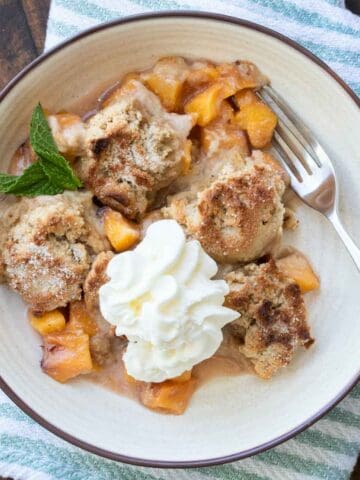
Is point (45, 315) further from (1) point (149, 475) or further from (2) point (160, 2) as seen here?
(2) point (160, 2)

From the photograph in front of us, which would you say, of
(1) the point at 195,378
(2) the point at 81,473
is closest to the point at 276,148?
(1) the point at 195,378

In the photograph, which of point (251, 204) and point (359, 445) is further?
Answer: point (359, 445)

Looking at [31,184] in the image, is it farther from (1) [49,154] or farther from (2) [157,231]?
(2) [157,231]

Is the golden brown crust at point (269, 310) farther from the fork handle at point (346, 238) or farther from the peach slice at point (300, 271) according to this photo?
the fork handle at point (346, 238)

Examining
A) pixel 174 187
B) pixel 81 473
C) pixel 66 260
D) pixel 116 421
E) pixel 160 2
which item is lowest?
pixel 81 473

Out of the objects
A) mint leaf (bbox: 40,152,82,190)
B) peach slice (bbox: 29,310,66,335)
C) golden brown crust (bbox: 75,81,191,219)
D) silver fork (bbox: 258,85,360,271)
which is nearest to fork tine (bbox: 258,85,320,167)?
silver fork (bbox: 258,85,360,271)

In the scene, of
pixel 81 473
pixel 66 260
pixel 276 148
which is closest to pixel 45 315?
pixel 66 260

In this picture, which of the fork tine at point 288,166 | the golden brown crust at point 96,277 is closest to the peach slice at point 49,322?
the golden brown crust at point 96,277

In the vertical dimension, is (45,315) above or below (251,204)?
below
